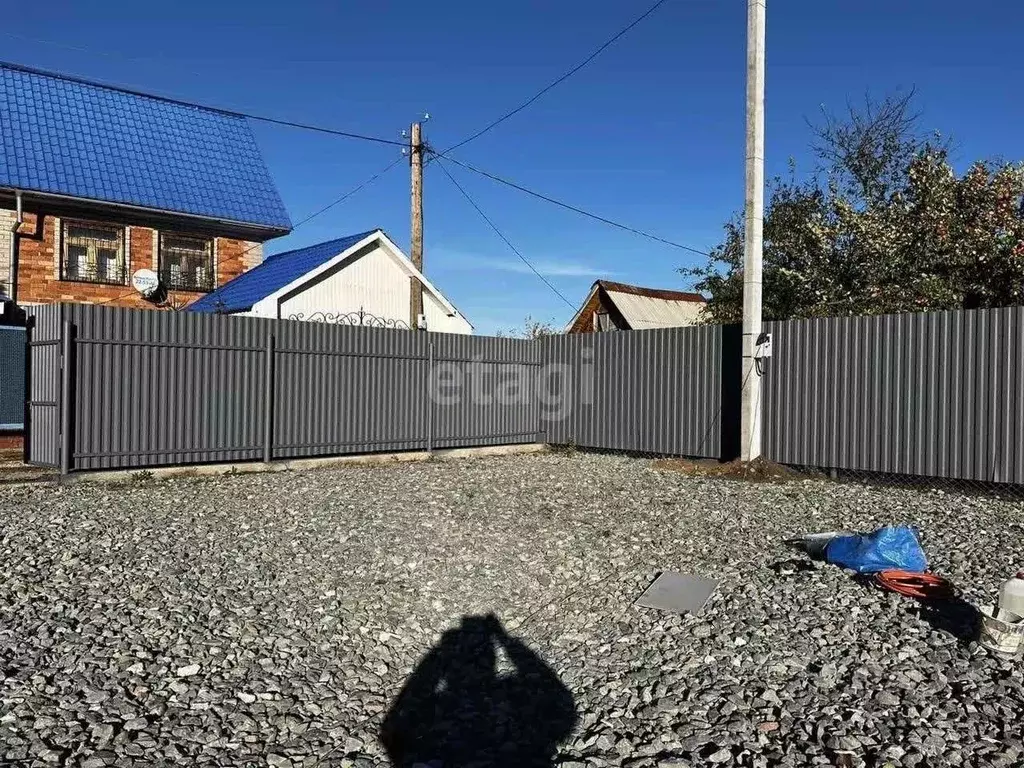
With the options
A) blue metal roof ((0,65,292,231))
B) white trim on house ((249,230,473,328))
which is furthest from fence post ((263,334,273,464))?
blue metal roof ((0,65,292,231))

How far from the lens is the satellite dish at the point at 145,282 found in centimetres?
1559

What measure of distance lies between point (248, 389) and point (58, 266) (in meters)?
7.90

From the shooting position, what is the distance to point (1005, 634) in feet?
12.9

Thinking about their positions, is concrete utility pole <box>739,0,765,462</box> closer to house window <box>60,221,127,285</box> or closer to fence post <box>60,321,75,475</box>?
fence post <box>60,321,75,475</box>

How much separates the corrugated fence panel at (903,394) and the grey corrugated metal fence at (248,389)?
16.2ft

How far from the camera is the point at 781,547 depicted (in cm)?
623

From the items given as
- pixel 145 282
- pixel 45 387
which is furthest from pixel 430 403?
pixel 145 282

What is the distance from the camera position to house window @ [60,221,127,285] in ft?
51.1

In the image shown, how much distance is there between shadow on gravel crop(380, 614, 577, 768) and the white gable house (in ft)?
37.6

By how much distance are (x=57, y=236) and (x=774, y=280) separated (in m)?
15.0

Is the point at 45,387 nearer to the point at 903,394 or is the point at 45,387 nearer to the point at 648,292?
the point at 903,394

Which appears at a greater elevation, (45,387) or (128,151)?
(128,151)

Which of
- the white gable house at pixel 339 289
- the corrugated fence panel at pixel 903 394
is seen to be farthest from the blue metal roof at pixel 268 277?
the corrugated fence panel at pixel 903 394

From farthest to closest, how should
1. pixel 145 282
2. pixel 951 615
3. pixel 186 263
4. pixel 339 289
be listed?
pixel 186 263 < pixel 339 289 < pixel 145 282 < pixel 951 615
